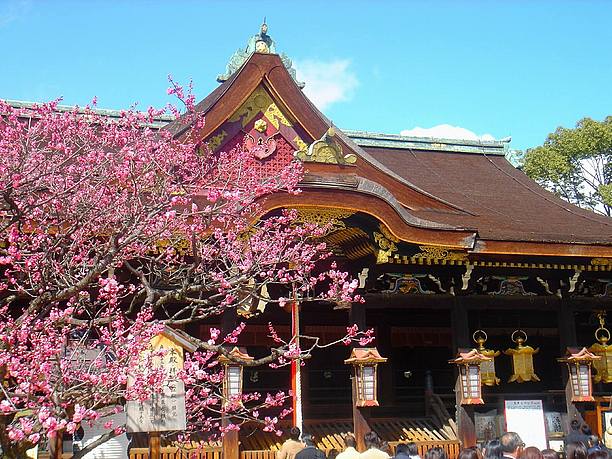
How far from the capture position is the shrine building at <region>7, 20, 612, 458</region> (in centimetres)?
1161

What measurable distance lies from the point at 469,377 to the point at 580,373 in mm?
2312

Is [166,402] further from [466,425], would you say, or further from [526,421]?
[526,421]

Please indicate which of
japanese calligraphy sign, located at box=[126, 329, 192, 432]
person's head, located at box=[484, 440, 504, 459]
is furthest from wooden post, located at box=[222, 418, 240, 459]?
person's head, located at box=[484, 440, 504, 459]

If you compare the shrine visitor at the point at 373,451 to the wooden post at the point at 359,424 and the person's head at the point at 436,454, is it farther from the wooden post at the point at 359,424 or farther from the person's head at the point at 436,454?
the wooden post at the point at 359,424

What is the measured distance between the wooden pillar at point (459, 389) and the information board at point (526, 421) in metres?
0.61

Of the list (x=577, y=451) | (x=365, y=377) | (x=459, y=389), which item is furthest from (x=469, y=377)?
(x=577, y=451)

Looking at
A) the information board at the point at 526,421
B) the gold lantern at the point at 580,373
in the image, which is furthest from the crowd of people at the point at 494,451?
the gold lantern at the point at 580,373

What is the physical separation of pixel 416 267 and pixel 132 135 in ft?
21.1

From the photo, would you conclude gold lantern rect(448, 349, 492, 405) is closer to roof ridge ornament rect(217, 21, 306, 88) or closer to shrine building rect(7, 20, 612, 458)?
shrine building rect(7, 20, 612, 458)

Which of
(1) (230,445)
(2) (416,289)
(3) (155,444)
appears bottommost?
(1) (230,445)

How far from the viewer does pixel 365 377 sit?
11617mm

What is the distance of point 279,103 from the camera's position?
12289mm

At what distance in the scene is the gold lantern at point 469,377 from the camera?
12219 millimetres

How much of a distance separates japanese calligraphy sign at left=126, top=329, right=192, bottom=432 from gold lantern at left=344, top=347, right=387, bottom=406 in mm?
4554
